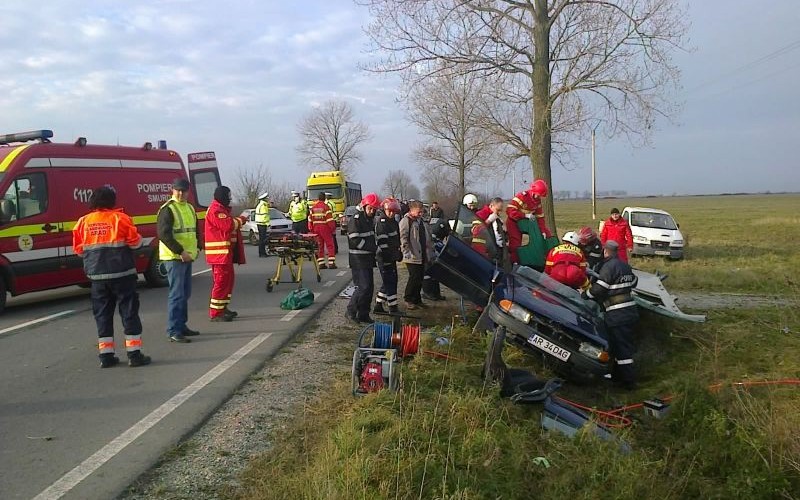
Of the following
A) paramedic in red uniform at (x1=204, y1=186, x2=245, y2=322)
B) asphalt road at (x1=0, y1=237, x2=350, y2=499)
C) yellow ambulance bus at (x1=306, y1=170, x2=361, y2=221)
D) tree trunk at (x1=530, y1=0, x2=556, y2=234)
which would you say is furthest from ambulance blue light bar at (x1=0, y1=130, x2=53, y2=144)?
yellow ambulance bus at (x1=306, y1=170, x2=361, y2=221)

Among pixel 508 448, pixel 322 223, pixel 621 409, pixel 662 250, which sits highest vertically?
pixel 322 223

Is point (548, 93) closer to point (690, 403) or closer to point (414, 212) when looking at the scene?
point (414, 212)

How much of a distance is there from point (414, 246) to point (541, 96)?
25.0ft

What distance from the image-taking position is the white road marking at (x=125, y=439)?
3.57 m

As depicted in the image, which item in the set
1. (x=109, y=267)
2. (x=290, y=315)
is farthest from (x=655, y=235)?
(x=109, y=267)

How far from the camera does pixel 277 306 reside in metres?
9.70

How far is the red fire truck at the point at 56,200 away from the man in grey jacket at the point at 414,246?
11.3ft

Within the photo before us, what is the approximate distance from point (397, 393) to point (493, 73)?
1234 centimetres

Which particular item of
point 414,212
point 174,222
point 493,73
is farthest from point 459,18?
point 174,222

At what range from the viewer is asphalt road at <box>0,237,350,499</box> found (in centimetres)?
383

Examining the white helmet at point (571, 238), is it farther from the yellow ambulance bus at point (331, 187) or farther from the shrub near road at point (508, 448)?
the yellow ambulance bus at point (331, 187)

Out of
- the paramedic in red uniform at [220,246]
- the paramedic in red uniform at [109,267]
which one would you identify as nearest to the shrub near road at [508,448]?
the paramedic in red uniform at [109,267]

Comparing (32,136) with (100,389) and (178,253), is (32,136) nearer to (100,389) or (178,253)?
(178,253)

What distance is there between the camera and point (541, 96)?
15.0 m
